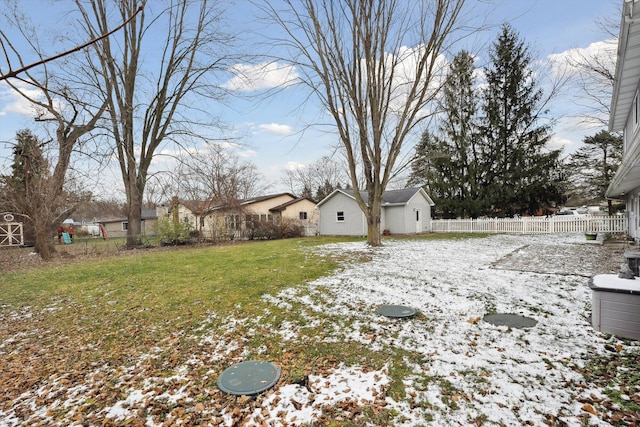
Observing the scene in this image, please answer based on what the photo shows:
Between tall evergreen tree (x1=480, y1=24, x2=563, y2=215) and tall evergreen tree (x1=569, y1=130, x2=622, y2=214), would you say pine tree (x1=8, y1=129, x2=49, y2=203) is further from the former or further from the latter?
tall evergreen tree (x1=569, y1=130, x2=622, y2=214)

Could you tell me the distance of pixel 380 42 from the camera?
11.3m

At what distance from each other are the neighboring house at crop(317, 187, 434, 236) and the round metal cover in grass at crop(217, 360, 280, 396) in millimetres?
16291

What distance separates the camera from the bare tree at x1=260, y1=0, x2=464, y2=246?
10938 millimetres

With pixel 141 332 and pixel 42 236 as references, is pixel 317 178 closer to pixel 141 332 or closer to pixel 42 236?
pixel 42 236

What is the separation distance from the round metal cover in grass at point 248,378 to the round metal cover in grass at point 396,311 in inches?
77.4

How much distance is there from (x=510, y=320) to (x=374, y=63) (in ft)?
33.5

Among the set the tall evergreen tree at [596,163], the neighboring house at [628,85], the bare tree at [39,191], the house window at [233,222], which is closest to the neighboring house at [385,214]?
the house window at [233,222]

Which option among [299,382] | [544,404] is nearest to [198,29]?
[299,382]

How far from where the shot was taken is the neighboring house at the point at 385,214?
764 inches

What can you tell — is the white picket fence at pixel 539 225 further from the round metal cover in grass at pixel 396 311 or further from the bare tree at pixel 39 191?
the bare tree at pixel 39 191

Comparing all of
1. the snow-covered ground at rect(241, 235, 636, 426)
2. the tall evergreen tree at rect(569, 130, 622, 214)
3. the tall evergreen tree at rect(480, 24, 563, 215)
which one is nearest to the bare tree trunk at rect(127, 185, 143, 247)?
the snow-covered ground at rect(241, 235, 636, 426)

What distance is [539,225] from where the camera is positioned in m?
17.2

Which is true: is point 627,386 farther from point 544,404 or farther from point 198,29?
point 198,29

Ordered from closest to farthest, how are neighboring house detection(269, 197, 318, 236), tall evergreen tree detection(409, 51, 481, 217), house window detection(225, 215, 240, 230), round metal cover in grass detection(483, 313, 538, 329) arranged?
round metal cover in grass detection(483, 313, 538, 329)
house window detection(225, 215, 240, 230)
tall evergreen tree detection(409, 51, 481, 217)
neighboring house detection(269, 197, 318, 236)
